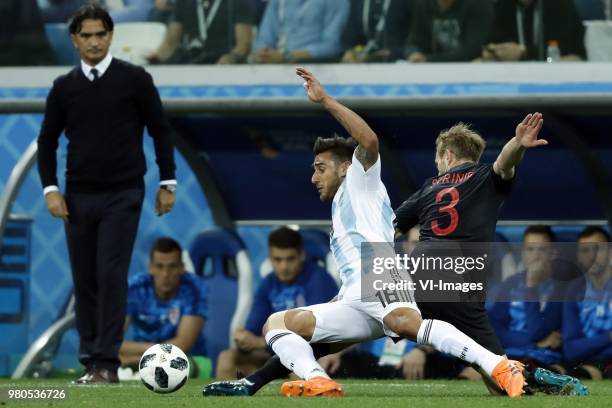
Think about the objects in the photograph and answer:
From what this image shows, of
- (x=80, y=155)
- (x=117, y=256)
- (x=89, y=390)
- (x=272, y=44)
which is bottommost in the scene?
(x=89, y=390)

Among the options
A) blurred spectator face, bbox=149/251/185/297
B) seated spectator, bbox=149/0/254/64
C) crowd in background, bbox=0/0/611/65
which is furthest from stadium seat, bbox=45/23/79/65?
blurred spectator face, bbox=149/251/185/297

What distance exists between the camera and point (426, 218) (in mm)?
7238

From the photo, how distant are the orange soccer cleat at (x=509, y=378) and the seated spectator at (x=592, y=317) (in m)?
3.09

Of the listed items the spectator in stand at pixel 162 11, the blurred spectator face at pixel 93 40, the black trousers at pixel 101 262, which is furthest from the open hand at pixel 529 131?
the spectator in stand at pixel 162 11

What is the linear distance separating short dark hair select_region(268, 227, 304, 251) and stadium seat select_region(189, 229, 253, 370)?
0.35m

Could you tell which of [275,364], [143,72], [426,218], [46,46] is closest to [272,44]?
[46,46]

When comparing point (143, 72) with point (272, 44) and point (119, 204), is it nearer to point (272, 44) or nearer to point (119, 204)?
point (119, 204)

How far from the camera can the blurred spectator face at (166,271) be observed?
1015cm

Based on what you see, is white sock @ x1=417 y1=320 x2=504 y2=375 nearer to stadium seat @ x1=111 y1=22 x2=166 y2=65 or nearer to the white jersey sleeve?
the white jersey sleeve

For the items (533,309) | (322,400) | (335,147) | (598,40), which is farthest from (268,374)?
(598,40)

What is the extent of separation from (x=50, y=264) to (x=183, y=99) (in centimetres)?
190

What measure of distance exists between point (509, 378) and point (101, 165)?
2.54 m

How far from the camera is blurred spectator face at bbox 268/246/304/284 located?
9.99 meters

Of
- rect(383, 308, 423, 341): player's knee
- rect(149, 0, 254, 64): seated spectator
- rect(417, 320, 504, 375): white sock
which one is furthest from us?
rect(149, 0, 254, 64): seated spectator
